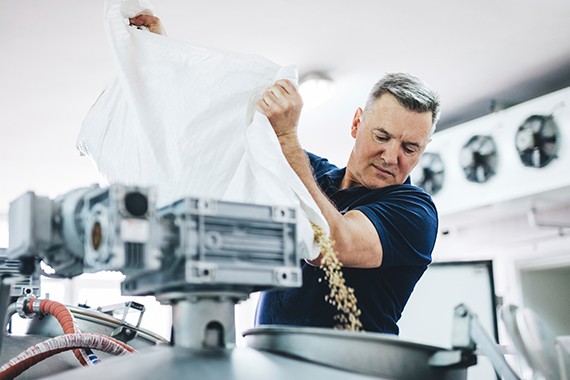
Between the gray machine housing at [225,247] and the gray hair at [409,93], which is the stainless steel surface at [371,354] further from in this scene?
the gray hair at [409,93]

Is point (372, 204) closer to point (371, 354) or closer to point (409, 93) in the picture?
point (409, 93)

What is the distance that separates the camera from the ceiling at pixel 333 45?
283cm

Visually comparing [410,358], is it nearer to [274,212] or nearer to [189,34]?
[274,212]

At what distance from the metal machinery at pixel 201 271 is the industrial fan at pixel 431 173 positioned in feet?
11.0

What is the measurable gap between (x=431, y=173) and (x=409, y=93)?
2630 millimetres

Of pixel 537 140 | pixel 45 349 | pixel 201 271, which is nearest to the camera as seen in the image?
pixel 201 271

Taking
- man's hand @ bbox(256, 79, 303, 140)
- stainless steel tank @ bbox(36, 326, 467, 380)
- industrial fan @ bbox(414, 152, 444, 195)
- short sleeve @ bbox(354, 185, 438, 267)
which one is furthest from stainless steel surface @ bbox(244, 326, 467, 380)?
industrial fan @ bbox(414, 152, 444, 195)

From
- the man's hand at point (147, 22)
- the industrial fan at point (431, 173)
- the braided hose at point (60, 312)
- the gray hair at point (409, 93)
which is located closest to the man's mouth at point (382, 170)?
the gray hair at point (409, 93)

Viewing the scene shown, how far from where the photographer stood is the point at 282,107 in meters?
0.94

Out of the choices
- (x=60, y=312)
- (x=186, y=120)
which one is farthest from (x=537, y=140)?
(x=60, y=312)

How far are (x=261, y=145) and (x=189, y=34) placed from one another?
7.52 ft

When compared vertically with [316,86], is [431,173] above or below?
below

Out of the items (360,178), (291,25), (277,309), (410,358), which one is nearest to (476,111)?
(291,25)

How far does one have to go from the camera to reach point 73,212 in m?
0.58
